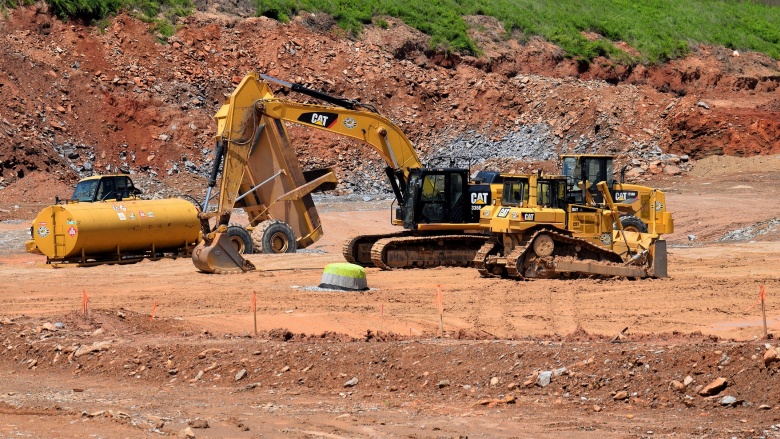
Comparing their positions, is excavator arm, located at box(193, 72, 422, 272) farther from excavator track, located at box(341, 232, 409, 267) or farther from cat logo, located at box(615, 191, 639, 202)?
cat logo, located at box(615, 191, 639, 202)

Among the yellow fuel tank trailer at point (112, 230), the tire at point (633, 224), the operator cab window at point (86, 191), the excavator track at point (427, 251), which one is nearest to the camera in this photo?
the excavator track at point (427, 251)

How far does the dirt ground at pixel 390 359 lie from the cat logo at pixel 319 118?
5.09 meters

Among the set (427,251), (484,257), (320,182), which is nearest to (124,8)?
(320,182)

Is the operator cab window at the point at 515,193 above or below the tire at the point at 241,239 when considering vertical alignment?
above

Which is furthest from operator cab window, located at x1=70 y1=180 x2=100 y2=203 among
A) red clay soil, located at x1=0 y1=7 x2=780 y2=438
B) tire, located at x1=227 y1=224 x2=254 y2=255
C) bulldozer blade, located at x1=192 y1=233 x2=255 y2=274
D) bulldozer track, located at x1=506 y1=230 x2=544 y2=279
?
bulldozer track, located at x1=506 y1=230 x2=544 y2=279

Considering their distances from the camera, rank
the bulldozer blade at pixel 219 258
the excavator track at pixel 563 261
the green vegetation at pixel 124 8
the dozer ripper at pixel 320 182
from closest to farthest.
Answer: the excavator track at pixel 563 261 → the bulldozer blade at pixel 219 258 → the dozer ripper at pixel 320 182 → the green vegetation at pixel 124 8

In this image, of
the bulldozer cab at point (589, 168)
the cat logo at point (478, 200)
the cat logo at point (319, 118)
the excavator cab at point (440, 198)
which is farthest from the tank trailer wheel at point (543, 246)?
the cat logo at point (319, 118)

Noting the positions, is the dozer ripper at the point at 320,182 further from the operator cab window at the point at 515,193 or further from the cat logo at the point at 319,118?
the operator cab window at the point at 515,193

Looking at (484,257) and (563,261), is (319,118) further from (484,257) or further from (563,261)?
(563,261)

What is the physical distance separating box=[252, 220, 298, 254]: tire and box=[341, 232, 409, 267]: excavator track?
92.5 inches

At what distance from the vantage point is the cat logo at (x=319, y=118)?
26172 millimetres

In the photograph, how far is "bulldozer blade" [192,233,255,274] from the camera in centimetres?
2314

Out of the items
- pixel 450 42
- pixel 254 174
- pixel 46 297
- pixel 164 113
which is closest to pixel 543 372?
pixel 46 297

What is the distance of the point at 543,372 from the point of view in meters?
12.0
